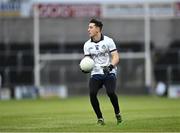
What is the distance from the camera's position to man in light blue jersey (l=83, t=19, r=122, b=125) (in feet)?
55.2

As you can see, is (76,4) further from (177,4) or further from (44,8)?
(177,4)

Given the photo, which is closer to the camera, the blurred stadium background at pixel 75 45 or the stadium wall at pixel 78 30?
the blurred stadium background at pixel 75 45

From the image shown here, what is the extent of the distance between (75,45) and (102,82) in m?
37.5

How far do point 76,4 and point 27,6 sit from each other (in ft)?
12.5

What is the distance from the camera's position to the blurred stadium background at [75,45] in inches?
1945

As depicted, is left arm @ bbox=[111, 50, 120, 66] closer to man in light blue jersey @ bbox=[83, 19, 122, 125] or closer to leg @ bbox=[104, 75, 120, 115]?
man in light blue jersey @ bbox=[83, 19, 122, 125]

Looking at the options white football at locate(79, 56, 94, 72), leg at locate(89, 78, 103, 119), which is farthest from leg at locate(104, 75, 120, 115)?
white football at locate(79, 56, 94, 72)

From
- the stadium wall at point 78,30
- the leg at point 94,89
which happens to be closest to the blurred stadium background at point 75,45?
the stadium wall at point 78,30

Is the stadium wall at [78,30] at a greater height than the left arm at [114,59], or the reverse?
the left arm at [114,59]

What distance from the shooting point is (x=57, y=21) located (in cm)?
5484

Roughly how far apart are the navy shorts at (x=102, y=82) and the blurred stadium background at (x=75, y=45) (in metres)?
29.9

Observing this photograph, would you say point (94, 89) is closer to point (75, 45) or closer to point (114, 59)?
point (114, 59)

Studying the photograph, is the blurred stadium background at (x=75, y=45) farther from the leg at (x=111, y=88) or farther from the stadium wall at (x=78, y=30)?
the leg at (x=111, y=88)

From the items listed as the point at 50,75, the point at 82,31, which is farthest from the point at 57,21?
the point at 50,75
